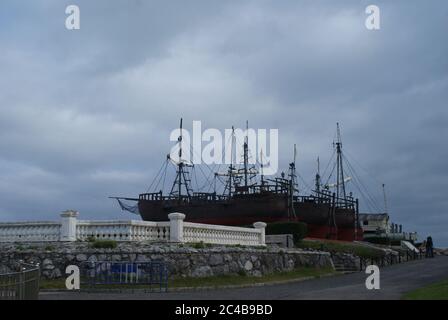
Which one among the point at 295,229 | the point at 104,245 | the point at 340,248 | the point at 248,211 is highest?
the point at 248,211

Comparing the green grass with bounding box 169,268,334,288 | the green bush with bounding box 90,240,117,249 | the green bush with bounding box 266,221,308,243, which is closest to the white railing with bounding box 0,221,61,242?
the green bush with bounding box 90,240,117,249

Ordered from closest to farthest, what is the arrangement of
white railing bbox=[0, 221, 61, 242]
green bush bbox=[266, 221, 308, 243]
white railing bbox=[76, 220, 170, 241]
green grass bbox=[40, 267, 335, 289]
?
green grass bbox=[40, 267, 335, 289] → white railing bbox=[76, 220, 170, 241] → white railing bbox=[0, 221, 61, 242] → green bush bbox=[266, 221, 308, 243]

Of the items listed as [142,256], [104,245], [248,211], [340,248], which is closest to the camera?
[142,256]

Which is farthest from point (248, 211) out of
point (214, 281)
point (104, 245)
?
point (104, 245)

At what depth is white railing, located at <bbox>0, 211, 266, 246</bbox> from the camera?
24.8m

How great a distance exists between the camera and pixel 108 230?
82.2 feet

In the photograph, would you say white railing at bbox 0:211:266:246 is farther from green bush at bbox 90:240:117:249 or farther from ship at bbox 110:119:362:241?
ship at bbox 110:119:362:241

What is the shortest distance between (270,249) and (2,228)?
12229 millimetres

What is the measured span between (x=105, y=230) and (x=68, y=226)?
4.99 ft

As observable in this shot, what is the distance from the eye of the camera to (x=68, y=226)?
25.0 m

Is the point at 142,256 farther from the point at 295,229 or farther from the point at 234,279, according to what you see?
the point at 295,229

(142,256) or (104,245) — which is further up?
(104,245)
